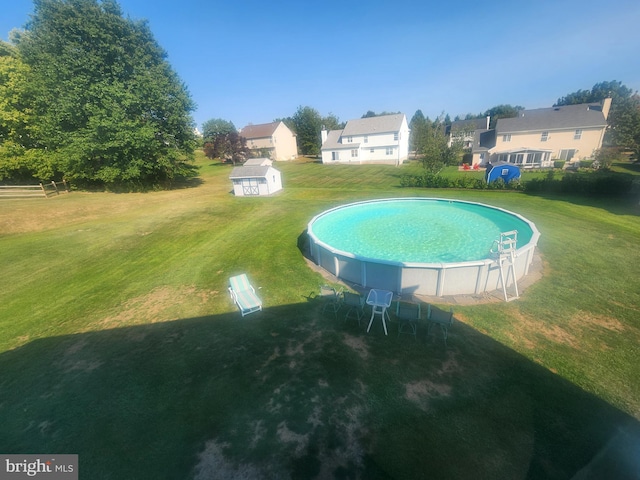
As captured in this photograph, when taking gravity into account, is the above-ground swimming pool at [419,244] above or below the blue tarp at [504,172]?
below

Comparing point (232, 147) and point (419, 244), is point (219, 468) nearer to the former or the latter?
point (419, 244)

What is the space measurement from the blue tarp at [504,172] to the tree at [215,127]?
69696 millimetres

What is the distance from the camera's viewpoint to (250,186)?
3189 centimetres

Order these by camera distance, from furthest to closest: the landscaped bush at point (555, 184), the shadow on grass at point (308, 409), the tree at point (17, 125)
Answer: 1. the tree at point (17, 125)
2. the landscaped bush at point (555, 184)
3. the shadow on grass at point (308, 409)

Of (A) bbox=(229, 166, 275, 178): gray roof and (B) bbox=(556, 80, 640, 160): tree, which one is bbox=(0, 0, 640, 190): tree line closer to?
(A) bbox=(229, 166, 275, 178): gray roof

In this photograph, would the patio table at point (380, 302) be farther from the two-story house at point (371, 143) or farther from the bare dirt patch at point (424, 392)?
the two-story house at point (371, 143)

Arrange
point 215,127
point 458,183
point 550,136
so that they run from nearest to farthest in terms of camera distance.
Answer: point 458,183 → point 550,136 → point 215,127

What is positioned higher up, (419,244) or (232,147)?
(232,147)

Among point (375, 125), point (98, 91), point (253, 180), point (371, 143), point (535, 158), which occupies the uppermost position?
point (98, 91)

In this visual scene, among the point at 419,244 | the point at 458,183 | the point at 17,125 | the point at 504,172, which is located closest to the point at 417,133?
the point at 504,172

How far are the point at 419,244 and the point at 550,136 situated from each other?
4361cm

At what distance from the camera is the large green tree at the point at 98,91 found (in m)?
28.5

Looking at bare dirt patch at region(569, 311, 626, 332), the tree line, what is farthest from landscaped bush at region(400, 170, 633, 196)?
bare dirt patch at region(569, 311, 626, 332)

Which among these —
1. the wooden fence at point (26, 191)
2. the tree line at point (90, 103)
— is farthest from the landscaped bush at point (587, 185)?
the wooden fence at point (26, 191)
